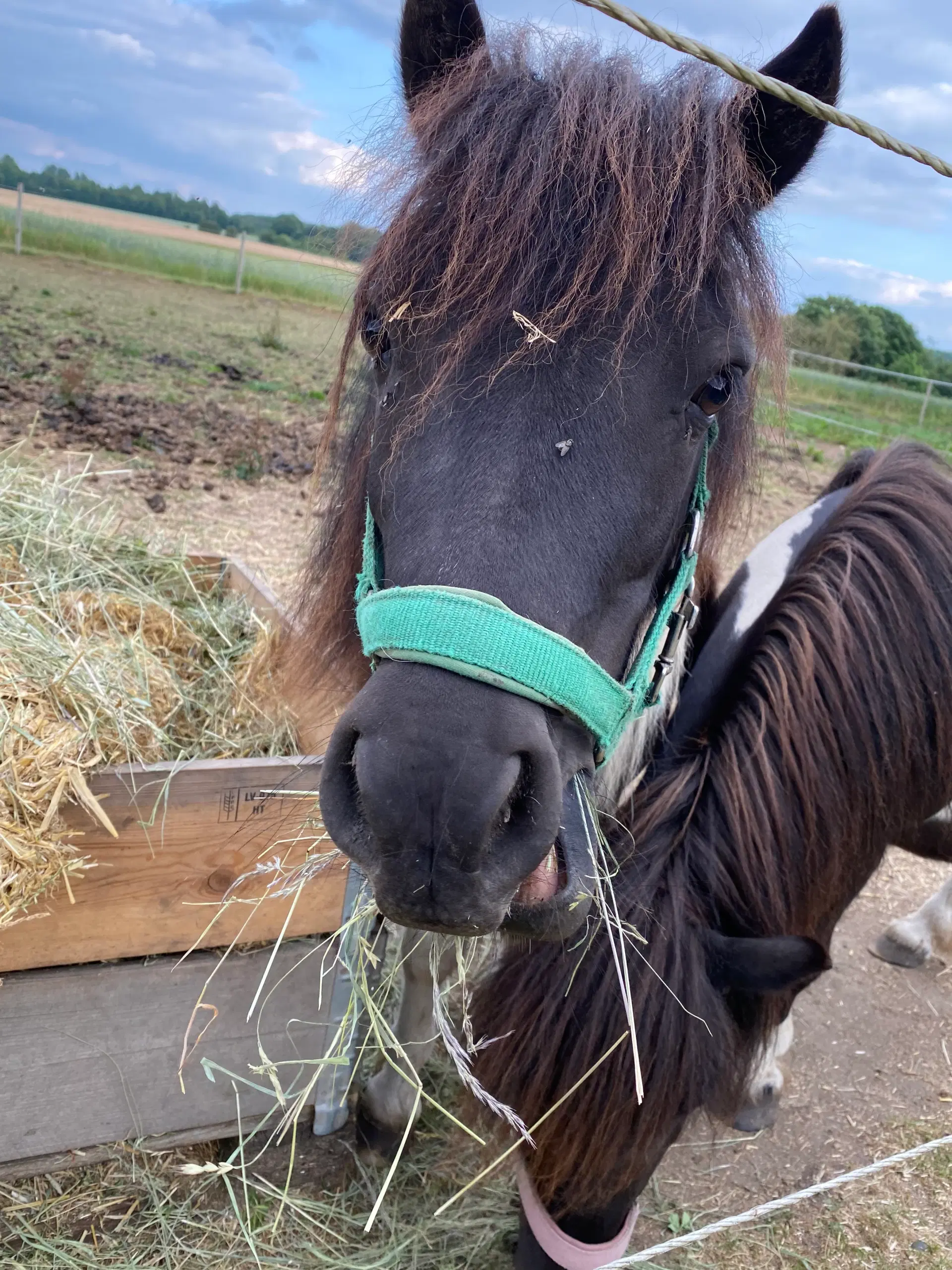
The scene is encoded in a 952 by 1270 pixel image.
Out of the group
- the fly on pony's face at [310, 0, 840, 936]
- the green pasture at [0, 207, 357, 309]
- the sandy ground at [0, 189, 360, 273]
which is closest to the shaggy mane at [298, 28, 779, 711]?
the fly on pony's face at [310, 0, 840, 936]

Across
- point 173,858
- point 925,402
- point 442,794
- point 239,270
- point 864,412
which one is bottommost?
point 173,858

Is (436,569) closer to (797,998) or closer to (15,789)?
(15,789)

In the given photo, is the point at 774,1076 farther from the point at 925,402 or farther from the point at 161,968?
the point at 925,402

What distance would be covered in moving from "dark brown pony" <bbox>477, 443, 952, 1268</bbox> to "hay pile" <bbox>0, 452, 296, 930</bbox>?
0.97 m

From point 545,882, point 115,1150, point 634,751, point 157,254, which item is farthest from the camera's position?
point 157,254

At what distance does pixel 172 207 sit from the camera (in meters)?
3.67

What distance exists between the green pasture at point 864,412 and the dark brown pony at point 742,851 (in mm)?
13430

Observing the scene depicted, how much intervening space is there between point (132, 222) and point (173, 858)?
12.2 metres

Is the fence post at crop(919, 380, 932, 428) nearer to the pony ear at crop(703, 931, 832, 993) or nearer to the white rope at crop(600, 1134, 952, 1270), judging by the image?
the white rope at crop(600, 1134, 952, 1270)

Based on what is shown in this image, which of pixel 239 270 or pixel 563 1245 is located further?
pixel 239 270

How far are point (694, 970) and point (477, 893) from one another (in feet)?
2.19

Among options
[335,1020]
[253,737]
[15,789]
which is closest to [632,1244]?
[335,1020]

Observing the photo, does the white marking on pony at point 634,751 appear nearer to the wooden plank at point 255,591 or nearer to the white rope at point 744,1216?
the white rope at point 744,1216

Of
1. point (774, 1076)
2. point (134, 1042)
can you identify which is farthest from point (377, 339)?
point (774, 1076)
